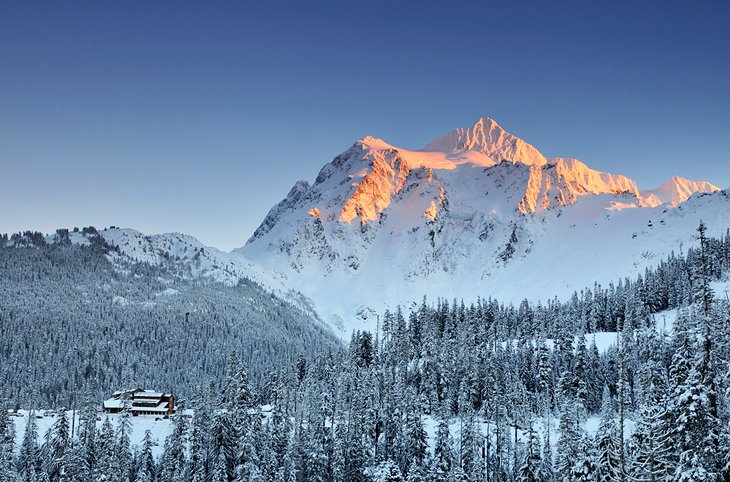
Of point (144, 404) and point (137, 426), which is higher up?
point (144, 404)

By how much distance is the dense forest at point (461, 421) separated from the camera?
116 feet

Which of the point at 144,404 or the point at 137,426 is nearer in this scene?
the point at 137,426

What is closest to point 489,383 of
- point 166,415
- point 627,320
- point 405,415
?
point 405,415

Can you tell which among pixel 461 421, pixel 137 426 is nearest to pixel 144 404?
pixel 137 426

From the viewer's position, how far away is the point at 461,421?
92.0 metres

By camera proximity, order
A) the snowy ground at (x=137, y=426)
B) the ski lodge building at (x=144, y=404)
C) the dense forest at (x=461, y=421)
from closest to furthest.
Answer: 1. the dense forest at (x=461, y=421)
2. the snowy ground at (x=137, y=426)
3. the ski lodge building at (x=144, y=404)

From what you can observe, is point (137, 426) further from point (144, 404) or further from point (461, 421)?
point (461, 421)

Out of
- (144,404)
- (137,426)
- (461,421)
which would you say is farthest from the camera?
(144,404)

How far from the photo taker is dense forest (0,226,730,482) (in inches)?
1387

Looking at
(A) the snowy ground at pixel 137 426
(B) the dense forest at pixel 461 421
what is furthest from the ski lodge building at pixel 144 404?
(B) the dense forest at pixel 461 421

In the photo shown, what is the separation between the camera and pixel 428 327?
144 metres

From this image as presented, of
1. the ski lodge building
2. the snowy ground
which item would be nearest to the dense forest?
the snowy ground

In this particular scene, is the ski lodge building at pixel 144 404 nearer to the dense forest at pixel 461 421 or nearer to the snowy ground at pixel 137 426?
the snowy ground at pixel 137 426

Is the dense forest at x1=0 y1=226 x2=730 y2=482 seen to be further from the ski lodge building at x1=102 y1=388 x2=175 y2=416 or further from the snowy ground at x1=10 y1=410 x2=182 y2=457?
the ski lodge building at x1=102 y1=388 x2=175 y2=416
